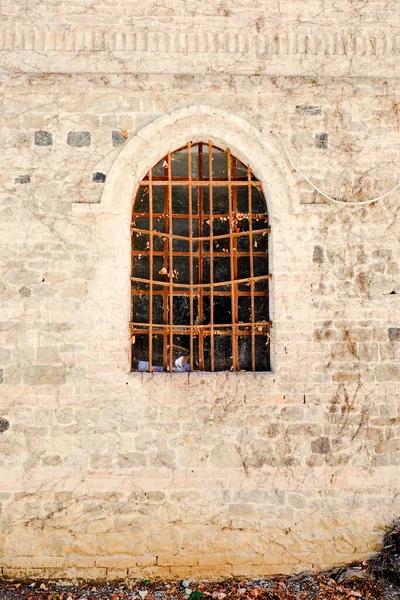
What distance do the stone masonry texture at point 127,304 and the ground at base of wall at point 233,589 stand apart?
4.0 inches

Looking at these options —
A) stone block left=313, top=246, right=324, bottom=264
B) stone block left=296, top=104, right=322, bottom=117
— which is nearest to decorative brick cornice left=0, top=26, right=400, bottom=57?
stone block left=296, top=104, right=322, bottom=117

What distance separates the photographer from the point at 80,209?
4.78 metres

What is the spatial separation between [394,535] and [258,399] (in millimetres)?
1675

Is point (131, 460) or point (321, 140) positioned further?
point (321, 140)

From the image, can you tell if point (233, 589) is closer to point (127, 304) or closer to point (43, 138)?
point (127, 304)

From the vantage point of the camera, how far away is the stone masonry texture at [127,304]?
4.69 metres

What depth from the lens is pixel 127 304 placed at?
15.7 feet

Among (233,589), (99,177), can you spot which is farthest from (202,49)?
(233,589)

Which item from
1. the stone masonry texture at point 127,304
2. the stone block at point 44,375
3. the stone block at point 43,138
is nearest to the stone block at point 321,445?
the stone masonry texture at point 127,304

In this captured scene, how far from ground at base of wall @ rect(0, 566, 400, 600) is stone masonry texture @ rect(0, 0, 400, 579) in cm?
10

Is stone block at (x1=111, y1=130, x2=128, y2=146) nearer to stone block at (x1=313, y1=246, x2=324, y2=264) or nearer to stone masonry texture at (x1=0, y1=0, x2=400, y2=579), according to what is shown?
stone masonry texture at (x1=0, y1=0, x2=400, y2=579)

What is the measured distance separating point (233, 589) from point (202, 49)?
4722 millimetres

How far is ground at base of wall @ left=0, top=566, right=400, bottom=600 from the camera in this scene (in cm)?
448

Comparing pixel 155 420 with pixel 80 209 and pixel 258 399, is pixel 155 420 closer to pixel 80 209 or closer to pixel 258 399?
pixel 258 399
